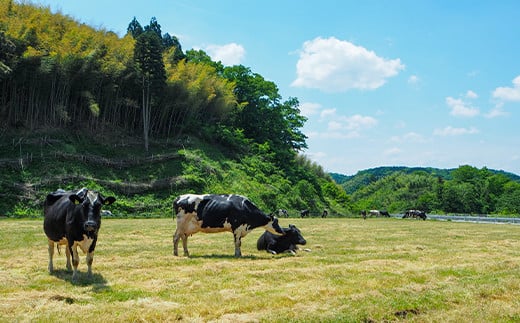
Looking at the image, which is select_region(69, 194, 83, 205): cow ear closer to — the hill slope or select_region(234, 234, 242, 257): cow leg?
select_region(234, 234, 242, 257): cow leg

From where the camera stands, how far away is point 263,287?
27.8ft

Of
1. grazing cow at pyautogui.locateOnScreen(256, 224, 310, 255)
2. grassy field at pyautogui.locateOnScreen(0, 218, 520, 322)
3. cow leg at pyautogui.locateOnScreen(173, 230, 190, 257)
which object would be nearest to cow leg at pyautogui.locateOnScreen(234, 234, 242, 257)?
grassy field at pyautogui.locateOnScreen(0, 218, 520, 322)

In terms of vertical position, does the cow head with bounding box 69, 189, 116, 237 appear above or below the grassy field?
Result: above

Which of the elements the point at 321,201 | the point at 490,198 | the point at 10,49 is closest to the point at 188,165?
the point at 10,49

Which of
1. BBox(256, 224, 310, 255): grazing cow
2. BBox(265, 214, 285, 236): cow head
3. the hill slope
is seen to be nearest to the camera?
BBox(265, 214, 285, 236): cow head

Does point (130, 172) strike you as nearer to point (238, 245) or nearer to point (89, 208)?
point (238, 245)

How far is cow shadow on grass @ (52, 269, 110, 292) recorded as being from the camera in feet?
27.3

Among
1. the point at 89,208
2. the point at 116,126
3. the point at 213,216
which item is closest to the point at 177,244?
the point at 213,216

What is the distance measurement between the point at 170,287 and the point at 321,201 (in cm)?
5611

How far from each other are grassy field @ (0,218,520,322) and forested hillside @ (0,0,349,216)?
24.6m

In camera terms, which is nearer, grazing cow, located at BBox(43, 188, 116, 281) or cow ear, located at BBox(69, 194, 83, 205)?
grazing cow, located at BBox(43, 188, 116, 281)

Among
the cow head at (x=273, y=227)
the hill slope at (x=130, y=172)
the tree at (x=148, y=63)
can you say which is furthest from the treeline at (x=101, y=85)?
the cow head at (x=273, y=227)

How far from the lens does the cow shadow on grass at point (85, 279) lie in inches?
328

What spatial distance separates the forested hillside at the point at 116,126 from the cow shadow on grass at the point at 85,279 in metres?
24.8
